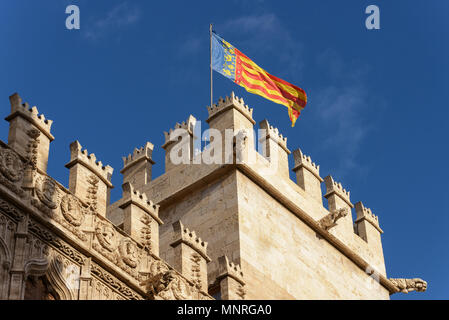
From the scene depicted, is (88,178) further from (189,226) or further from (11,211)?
(189,226)

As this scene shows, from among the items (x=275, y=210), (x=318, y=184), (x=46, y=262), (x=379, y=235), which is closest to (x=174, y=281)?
(x=46, y=262)

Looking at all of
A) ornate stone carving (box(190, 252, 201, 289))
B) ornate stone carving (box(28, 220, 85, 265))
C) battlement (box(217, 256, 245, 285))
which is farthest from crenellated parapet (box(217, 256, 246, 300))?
ornate stone carving (box(28, 220, 85, 265))

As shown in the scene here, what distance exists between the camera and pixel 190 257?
95.1 feet

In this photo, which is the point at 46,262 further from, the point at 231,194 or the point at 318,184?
the point at 318,184

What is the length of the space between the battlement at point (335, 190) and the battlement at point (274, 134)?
228 cm

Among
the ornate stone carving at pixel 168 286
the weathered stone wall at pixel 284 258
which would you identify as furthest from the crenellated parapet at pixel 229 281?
the ornate stone carving at pixel 168 286

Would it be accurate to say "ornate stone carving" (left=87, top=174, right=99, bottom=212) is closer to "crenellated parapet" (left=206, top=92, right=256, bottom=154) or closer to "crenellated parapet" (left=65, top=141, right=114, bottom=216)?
"crenellated parapet" (left=65, top=141, right=114, bottom=216)

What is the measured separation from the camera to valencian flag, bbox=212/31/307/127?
3800cm

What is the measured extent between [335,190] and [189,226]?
681cm

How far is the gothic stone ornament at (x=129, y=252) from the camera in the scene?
26.5 metres

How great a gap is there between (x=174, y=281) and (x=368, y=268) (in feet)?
38.5

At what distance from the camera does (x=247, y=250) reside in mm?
31969

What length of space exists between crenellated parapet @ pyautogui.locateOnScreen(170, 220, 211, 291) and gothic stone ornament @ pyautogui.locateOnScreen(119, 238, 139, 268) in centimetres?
184
